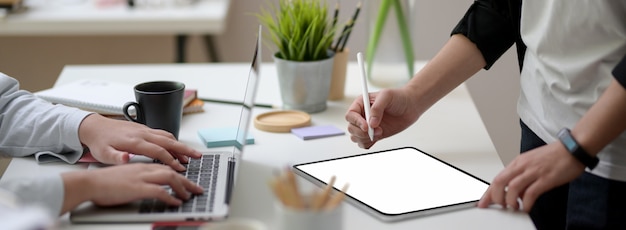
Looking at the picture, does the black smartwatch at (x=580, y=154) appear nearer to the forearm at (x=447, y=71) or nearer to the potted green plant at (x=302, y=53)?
the forearm at (x=447, y=71)

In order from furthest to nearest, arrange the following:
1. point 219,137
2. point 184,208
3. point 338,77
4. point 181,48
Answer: point 181,48 → point 338,77 → point 219,137 → point 184,208

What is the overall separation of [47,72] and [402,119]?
91.6 inches

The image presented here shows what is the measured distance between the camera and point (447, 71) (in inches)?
56.8

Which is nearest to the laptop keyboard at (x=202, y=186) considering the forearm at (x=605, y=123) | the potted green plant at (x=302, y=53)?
the potted green plant at (x=302, y=53)

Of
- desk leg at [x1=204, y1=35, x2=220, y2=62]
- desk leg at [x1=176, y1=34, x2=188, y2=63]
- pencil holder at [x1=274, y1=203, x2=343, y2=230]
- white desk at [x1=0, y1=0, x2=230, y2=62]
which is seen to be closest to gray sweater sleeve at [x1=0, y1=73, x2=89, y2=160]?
pencil holder at [x1=274, y1=203, x2=343, y2=230]

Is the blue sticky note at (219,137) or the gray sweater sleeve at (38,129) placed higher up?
the gray sweater sleeve at (38,129)

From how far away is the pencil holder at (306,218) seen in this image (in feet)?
2.70

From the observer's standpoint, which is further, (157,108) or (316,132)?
(316,132)

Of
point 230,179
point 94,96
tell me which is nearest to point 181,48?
point 94,96

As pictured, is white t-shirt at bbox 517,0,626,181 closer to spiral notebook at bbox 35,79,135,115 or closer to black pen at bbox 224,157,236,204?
black pen at bbox 224,157,236,204

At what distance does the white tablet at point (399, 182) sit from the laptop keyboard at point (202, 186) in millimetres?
137

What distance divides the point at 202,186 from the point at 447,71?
531 millimetres

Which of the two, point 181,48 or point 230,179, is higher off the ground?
point 230,179

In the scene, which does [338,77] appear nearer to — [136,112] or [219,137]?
[219,137]
